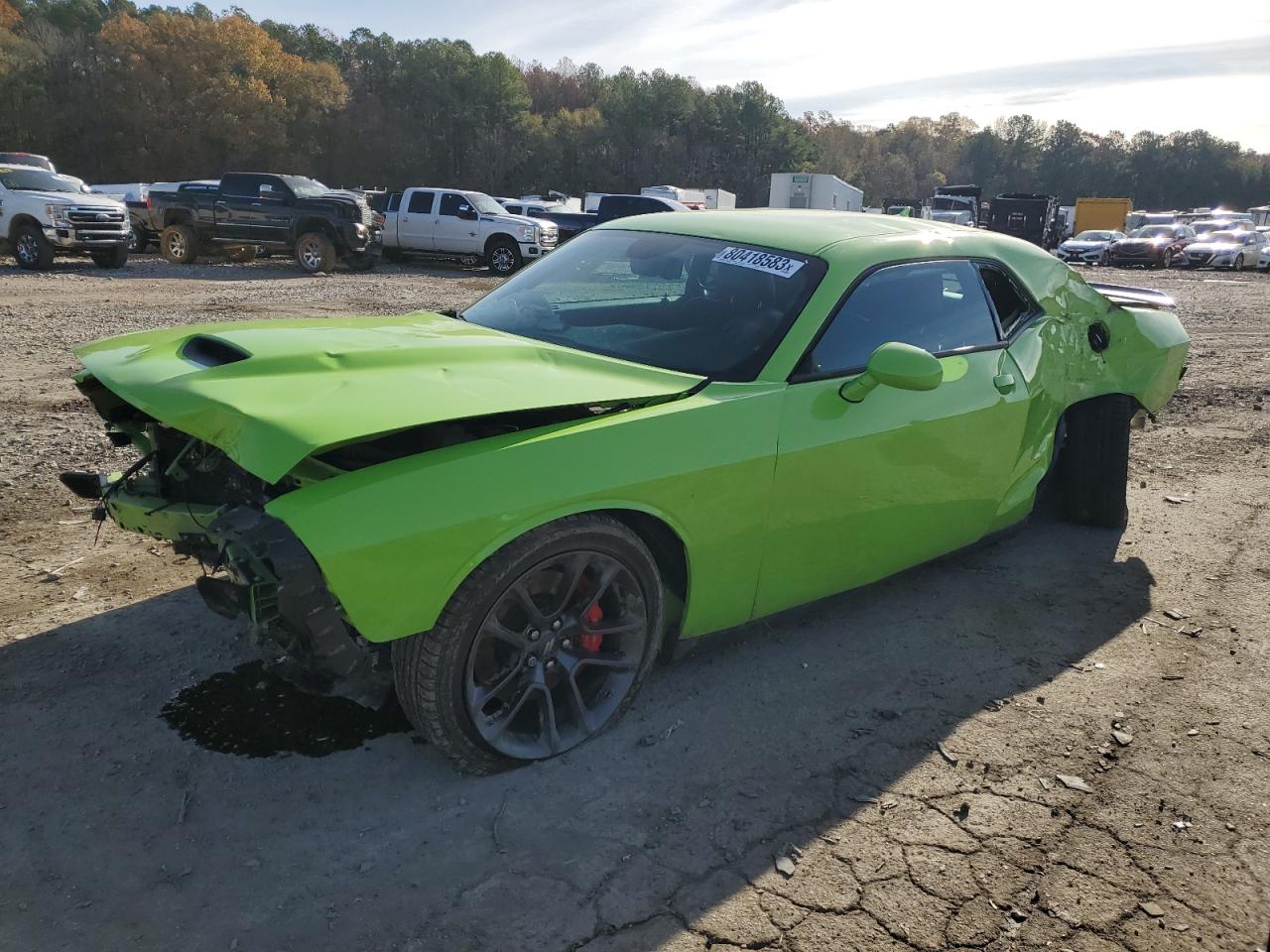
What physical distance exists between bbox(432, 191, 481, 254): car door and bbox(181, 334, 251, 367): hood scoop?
61.7ft

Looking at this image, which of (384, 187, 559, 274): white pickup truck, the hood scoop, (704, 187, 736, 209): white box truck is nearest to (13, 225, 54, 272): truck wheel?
Answer: (384, 187, 559, 274): white pickup truck

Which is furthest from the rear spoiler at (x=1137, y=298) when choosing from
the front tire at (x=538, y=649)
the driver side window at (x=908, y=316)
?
the front tire at (x=538, y=649)

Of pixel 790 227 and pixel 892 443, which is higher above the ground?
pixel 790 227

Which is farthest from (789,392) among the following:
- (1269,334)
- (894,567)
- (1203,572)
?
(1269,334)

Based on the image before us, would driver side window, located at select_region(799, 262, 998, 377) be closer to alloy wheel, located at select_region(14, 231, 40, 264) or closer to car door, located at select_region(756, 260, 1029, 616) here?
car door, located at select_region(756, 260, 1029, 616)

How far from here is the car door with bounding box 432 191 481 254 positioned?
69.4 feet

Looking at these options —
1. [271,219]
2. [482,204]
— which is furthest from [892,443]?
[482,204]

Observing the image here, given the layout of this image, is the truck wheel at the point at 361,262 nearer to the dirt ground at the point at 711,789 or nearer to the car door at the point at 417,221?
the car door at the point at 417,221

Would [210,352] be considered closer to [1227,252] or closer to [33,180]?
[33,180]

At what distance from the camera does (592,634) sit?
287 cm

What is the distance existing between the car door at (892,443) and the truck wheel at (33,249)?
18395mm

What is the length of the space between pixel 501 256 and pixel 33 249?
359 inches

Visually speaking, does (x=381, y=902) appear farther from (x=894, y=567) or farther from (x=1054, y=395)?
(x=1054, y=395)

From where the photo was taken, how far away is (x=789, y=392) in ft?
10.2
